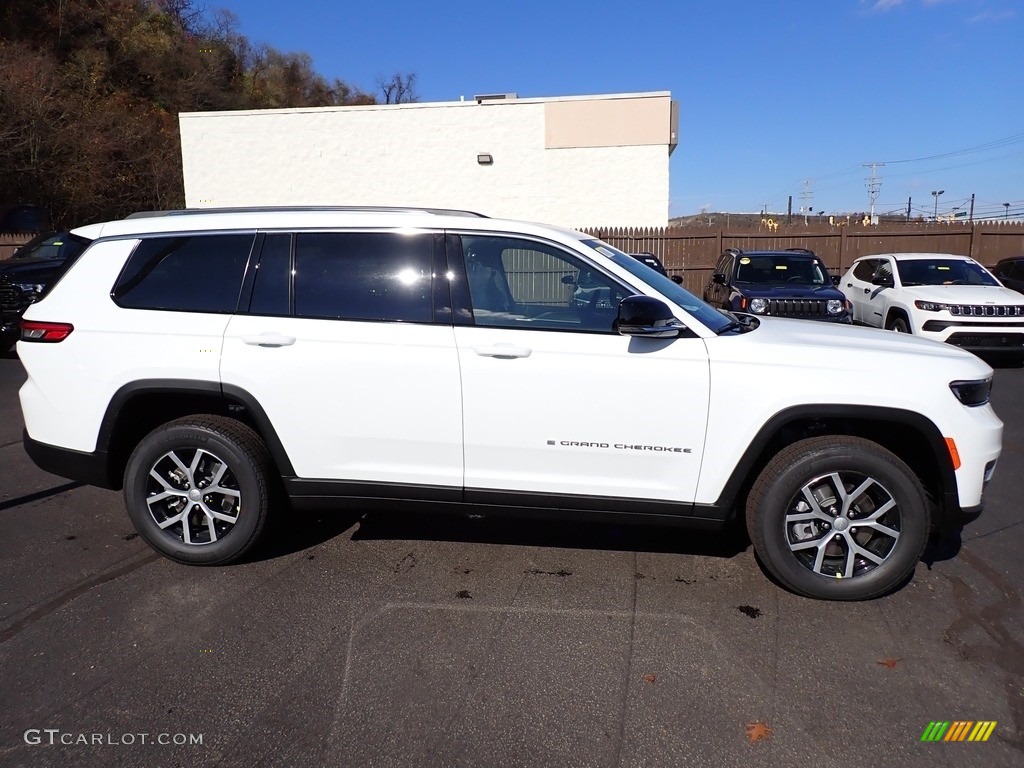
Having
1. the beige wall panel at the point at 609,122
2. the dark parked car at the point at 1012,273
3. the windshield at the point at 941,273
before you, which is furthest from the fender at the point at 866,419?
the beige wall panel at the point at 609,122

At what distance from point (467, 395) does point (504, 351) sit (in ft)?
0.94

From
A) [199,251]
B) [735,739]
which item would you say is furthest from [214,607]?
[735,739]

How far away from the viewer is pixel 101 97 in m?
34.9

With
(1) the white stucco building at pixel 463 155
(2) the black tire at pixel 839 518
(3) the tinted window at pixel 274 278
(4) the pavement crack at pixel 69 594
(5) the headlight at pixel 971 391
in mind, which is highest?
(1) the white stucco building at pixel 463 155

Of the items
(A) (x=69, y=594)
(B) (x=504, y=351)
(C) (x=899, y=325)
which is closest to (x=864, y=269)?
(C) (x=899, y=325)

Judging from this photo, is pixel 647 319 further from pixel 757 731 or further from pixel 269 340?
pixel 269 340

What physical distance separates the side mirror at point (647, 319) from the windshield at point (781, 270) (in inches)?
349

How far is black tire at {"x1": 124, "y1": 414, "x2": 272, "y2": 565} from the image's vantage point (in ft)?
13.5

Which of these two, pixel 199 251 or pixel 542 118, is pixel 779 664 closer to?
pixel 199 251

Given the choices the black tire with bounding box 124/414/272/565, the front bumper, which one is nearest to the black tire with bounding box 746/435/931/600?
the black tire with bounding box 124/414/272/565

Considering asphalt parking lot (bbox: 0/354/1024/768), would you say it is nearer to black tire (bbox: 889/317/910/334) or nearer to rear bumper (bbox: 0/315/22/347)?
black tire (bbox: 889/317/910/334)

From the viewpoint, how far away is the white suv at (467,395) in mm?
3740

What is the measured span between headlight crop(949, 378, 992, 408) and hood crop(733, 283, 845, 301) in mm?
7415

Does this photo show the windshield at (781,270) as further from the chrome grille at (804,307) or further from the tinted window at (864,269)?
the tinted window at (864,269)
